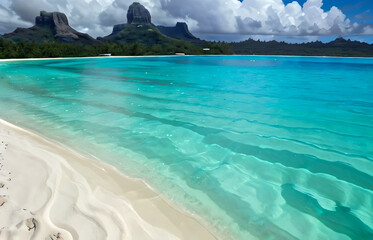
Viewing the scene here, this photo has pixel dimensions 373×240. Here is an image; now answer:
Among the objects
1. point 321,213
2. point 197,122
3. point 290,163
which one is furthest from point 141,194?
point 197,122

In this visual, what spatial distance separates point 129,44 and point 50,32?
2312 inches

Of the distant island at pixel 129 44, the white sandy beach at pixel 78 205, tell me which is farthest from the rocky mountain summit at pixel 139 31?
the white sandy beach at pixel 78 205

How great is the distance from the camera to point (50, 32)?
130m

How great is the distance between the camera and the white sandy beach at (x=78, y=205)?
2.31 m

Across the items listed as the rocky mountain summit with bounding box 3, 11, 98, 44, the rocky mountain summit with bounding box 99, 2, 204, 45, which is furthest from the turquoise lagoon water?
the rocky mountain summit with bounding box 3, 11, 98, 44

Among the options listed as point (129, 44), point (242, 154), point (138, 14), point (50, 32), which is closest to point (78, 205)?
point (242, 154)

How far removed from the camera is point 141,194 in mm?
3223

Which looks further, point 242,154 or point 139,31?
point 139,31

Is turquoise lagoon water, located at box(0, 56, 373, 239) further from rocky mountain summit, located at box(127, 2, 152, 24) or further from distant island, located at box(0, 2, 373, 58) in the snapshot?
rocky mountain summit, located at box(127, 2, 152, 24)

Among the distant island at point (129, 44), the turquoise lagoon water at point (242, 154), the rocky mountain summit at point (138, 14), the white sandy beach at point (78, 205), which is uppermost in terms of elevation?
the rocky mountain summit at point (138, 14)

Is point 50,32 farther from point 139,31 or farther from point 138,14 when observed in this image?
point 138,14

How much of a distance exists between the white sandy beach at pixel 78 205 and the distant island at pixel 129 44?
5449 cm

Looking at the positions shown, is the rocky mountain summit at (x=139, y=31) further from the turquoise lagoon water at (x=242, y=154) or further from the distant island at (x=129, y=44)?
the turquoise lagoon water at (x=242, y=154)

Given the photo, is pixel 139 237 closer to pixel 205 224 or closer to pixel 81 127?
pixel 205 224
